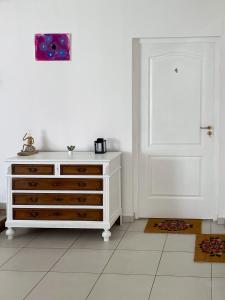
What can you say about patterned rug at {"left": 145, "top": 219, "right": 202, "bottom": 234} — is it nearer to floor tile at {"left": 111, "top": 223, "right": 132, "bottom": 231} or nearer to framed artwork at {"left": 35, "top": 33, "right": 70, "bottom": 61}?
floor tile at {"left": 111, "top": 223, "right": 132, "bottom": 231}

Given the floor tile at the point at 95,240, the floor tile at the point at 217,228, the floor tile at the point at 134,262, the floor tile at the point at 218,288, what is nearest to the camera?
the floor tile at the point at 218,288

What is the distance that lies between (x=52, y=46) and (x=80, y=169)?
1.52m

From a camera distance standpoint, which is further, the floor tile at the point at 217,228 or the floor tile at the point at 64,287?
the floor tile at the point at 217,228

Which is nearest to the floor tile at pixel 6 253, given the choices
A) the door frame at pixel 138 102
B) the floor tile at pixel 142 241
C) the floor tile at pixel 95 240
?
the floor tile at pixel 95 240

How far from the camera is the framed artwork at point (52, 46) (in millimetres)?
5719

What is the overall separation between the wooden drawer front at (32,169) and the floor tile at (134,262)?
3.53ft

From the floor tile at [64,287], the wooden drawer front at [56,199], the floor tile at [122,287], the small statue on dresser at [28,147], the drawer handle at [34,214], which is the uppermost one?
the small statue on dresser at [28,147]

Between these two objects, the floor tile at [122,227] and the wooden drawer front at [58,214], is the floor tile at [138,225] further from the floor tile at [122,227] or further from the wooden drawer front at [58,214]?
the wooden drawer front at [58,214]

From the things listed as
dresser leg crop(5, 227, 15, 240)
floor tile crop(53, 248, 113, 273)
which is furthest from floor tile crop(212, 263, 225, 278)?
dresser leg crop(5, 227, 15, 240)

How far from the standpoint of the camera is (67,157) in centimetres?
527

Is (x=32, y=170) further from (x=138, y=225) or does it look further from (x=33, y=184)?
(x=138, y=225)

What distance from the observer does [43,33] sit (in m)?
5.75

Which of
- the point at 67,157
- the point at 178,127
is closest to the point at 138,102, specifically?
the point at 178,127

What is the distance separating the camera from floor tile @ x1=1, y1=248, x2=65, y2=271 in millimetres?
4324
